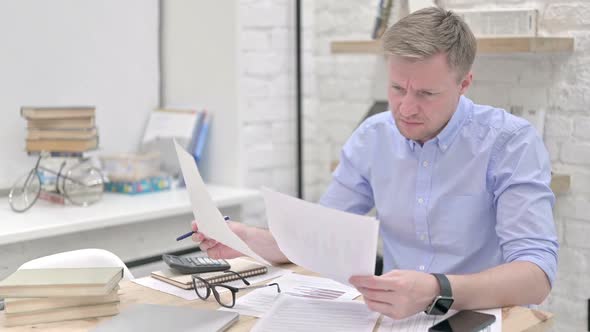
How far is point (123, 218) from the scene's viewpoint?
Result: 2.71 meters

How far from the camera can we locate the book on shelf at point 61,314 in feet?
5.26

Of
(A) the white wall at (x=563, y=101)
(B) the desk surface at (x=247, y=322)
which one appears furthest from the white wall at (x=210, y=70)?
(B) the desk surface at (x=247, y=322)

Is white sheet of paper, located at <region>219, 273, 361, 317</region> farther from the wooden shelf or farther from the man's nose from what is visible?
the wooden shelf

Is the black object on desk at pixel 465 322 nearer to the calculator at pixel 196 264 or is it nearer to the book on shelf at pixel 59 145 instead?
the calculator at pixel 196 264

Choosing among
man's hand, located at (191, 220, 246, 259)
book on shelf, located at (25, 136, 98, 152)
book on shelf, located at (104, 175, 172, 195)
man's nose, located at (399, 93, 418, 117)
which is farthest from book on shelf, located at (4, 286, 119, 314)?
book on shelf, located at (104, 175, 172, 195)

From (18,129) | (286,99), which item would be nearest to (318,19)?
(286,99)

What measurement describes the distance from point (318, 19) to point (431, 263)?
1622 millimetres

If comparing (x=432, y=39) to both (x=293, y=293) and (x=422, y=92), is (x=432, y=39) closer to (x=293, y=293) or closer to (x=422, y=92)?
(x=422, y=92)

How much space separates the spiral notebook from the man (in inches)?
1.6

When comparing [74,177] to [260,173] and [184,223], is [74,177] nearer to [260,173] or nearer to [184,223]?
[184,223]

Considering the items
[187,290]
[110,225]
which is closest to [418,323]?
[187,290]

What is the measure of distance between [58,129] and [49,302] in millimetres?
1373

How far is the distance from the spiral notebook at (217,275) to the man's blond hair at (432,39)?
1.98 feet

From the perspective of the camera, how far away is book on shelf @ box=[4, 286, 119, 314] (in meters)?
1.60
